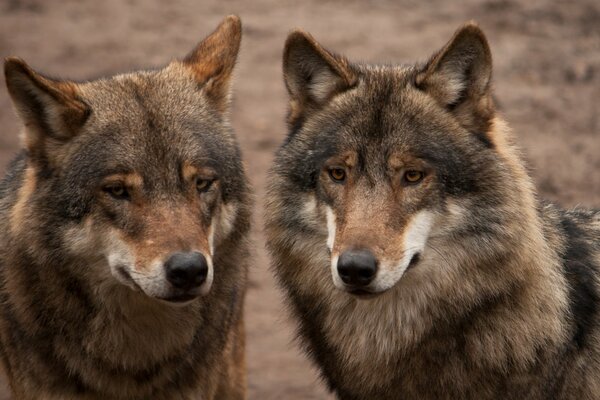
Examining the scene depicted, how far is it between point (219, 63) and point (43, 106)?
1.01m

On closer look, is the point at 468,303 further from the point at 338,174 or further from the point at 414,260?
the point at 338,174

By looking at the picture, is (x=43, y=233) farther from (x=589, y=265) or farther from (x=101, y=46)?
(x=101, y=46)

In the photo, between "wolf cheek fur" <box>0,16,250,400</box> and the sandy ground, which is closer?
"wolf cheek fur" <box>0,16,250,400</box>

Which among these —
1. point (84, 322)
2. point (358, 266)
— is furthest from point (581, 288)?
point (84, 322)

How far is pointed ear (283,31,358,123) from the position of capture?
524 cm

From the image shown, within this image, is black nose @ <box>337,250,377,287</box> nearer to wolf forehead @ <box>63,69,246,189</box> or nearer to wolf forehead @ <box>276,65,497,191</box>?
wolf forehead @ <box>276,65,497,191</box>

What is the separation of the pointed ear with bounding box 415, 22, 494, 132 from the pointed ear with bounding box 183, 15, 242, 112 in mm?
1099

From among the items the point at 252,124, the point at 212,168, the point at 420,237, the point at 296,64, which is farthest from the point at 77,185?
the point at 252,124

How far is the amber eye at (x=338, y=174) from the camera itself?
5.03 metres

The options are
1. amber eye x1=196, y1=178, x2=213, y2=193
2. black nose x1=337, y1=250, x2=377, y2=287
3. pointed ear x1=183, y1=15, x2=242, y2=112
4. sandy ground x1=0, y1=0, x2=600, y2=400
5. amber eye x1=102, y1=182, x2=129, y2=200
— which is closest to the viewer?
black nose x1=337, y1=250, x2=377, y2=287

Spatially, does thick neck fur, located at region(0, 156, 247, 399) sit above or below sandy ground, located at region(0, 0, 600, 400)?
below

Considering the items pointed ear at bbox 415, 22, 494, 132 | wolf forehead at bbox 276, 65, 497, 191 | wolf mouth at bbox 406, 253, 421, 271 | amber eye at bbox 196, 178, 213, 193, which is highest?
pointed ear at bbox 415, 22, 494, 132

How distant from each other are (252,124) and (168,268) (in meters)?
5.44

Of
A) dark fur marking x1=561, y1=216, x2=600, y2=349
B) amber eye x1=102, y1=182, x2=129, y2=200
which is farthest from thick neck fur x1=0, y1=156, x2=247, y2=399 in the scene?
dark fur marking x1=561, y1=216, x2=600, y2=349
